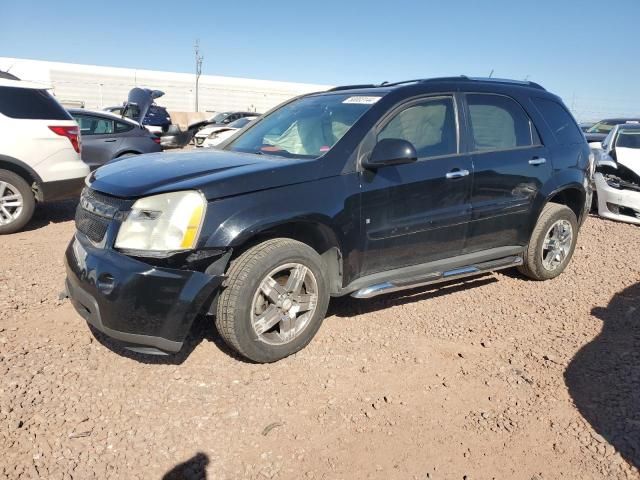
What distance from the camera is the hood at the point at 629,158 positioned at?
775 cm

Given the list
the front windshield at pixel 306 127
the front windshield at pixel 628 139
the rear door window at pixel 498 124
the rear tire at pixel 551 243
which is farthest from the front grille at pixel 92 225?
the front windshield at pixel 628 139

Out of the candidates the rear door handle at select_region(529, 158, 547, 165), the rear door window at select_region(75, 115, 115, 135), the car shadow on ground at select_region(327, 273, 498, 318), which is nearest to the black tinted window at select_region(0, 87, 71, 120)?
the rear door window at select_region(75, 115, 115, 135)

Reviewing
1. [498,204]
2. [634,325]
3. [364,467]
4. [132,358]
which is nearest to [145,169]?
[132,358]

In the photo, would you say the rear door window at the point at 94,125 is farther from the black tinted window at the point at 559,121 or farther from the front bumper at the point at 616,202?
the front bumper at the point at 616,202

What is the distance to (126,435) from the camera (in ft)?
8.19

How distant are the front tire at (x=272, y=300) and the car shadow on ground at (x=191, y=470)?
0.76 metres

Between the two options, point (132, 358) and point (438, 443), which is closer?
point (438, 443)

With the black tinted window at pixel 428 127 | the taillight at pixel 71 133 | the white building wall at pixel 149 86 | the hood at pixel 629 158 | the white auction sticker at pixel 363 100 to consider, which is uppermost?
the white auction sticker at pixel 363 100

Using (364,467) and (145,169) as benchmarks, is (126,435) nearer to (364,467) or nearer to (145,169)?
(364,467)

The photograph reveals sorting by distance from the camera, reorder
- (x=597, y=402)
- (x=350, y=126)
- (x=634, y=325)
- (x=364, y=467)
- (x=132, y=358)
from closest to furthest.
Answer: (x=364, y=467), (x=597, y=402), (x=132, y=358), (x=350, y=126), (x=634, y=325)

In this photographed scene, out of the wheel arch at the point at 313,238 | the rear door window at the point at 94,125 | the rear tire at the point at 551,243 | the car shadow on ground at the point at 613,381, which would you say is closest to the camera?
the car shadow on ground at the point at 613,381

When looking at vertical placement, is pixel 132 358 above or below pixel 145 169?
below

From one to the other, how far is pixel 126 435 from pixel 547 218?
3.94 meters

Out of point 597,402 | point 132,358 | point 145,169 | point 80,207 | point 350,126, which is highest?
point 350,126
